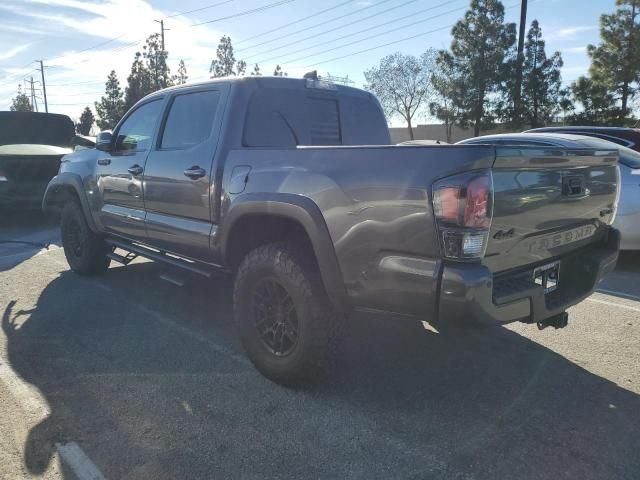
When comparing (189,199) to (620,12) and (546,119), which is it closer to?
(620,12)

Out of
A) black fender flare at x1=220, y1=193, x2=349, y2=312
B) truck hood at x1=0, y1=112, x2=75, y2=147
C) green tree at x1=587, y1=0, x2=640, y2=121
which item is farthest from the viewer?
green tree at x1=587, y1=0, x2=640, y2=121

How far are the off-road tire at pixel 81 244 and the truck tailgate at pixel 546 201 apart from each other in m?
4.70

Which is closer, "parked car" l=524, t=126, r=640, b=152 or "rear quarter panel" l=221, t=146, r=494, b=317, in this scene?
"rear quarter panel" l=221, t=146, r=494, b=317

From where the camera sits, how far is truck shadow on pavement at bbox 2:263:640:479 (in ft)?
8.68

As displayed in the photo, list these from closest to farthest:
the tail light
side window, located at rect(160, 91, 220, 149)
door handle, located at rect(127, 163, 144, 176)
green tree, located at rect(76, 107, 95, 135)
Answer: the tail light < side window, located at rect(160, 91, 220, 149) < door handle, located at rect(127, 163, 144, 176) < green tree, located at rect(76, 107, 95, 135)

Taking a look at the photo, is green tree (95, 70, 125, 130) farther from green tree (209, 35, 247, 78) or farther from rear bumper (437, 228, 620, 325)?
rear bumper (437, 228, 620, 325)

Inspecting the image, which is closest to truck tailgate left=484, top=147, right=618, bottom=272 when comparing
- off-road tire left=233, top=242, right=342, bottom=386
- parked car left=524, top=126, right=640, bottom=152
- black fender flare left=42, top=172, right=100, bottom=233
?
off-road tire left=233, top=242, right=342, bottom=386

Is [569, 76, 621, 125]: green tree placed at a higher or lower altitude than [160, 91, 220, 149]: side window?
higher

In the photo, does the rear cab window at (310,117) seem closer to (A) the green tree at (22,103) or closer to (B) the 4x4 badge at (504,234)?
(B) the 4x4 badge at (504,234)

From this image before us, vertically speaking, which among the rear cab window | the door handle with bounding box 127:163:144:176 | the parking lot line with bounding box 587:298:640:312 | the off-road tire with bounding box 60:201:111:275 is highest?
the rear cab window

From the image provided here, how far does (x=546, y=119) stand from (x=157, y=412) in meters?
32.6

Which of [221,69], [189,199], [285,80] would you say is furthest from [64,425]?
[221,69]

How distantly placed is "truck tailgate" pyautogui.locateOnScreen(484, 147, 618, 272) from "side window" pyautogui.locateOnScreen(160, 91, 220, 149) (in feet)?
7.55

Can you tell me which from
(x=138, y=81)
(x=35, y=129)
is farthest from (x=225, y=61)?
(x=35, y=129)
